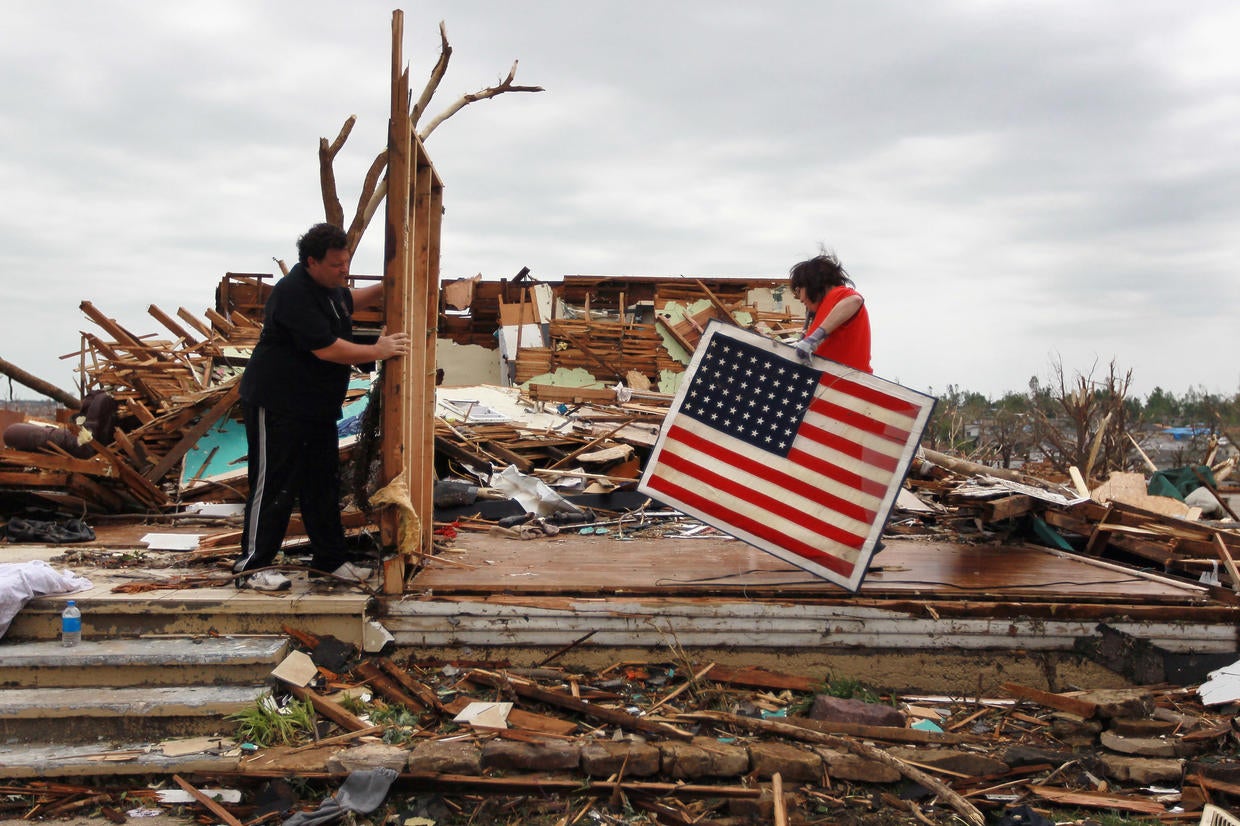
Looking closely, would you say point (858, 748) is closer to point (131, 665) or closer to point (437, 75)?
point (131, 665)

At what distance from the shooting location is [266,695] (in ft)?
12.9

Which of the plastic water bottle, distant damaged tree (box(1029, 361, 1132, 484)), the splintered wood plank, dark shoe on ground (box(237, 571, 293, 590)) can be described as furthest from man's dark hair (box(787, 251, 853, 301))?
distant damaged tree (box(1029, 361, 1132, 484))

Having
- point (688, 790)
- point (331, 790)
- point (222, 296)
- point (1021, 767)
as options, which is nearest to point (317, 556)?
point (331, 790)

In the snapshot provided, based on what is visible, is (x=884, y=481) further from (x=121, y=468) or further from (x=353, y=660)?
(x=121, y=468)

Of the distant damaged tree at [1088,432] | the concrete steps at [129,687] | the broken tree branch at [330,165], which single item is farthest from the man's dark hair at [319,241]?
the distant damaged tree at [1088,432]

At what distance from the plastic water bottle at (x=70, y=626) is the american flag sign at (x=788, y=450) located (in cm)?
287

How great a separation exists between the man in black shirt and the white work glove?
2.07m

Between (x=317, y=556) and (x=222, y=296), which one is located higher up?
(x=222, y=296)

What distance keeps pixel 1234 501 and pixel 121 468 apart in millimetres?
16595

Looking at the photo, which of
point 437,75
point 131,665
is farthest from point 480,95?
point 131,665

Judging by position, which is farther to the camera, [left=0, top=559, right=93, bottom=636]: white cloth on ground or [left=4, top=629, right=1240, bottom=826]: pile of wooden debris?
[left=0, top=559, right=93, bottom=636]: white cloth on ground

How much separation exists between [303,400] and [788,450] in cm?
256

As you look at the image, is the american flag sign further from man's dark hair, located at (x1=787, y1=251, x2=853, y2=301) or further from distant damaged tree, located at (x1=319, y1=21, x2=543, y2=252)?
distant damaged tree, located at (x1=319, y1=21, x2=543, y2=252)

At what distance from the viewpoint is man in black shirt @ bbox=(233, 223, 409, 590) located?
14.7ft
